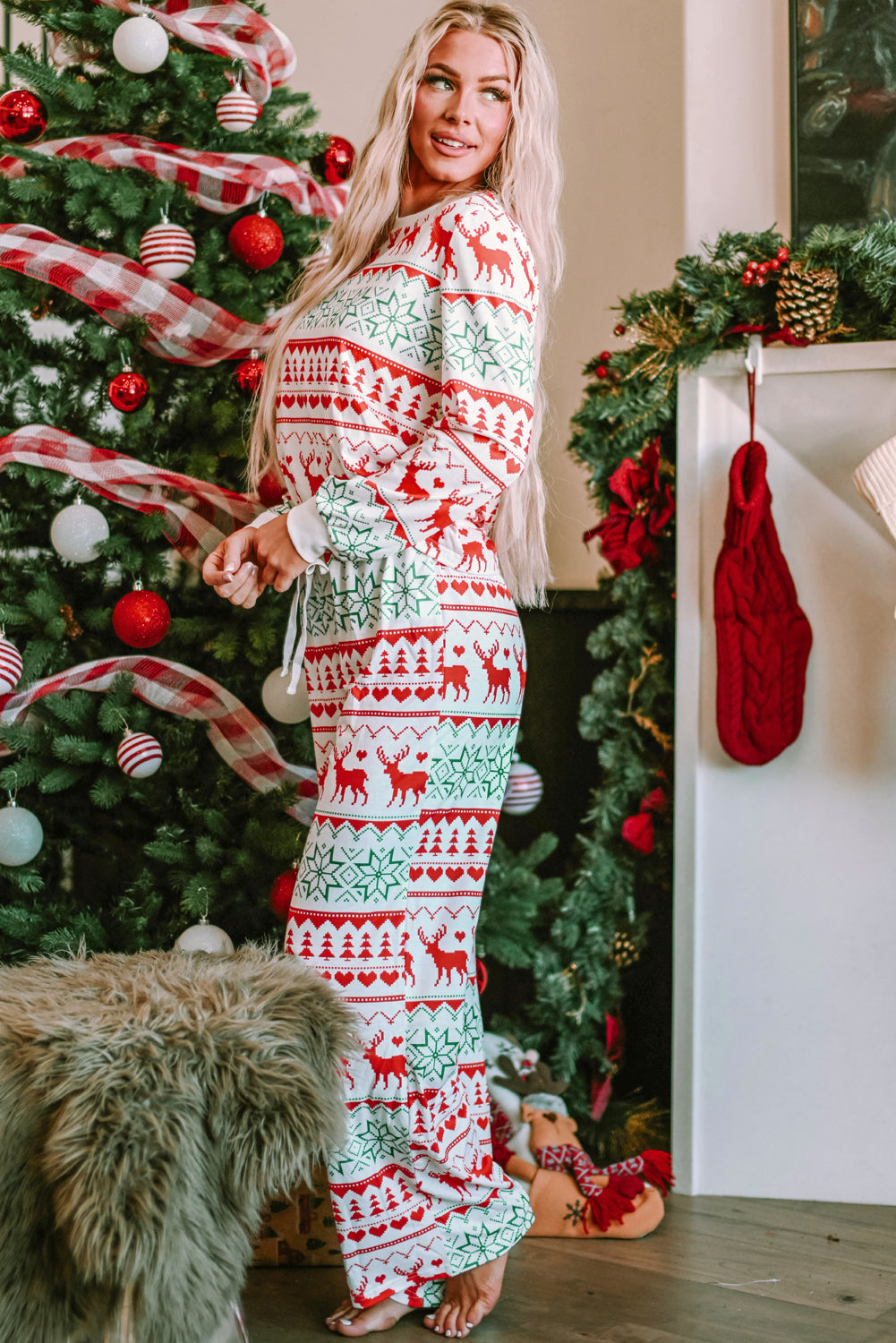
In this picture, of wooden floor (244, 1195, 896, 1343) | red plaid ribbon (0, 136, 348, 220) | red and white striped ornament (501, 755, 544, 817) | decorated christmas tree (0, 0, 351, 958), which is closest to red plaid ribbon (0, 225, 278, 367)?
decorated christmas tree (0, 0, 351, 958)

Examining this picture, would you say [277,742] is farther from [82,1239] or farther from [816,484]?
[82,1239]

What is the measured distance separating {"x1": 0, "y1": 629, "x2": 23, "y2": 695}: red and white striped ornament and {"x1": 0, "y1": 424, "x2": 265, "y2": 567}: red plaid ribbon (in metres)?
0.28

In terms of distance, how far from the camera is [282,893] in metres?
1.90

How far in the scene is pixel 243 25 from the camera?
1.99 metres

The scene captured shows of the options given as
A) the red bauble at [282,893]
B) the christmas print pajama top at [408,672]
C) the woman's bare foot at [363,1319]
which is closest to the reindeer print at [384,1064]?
the christmas print pajama top at [408,672]

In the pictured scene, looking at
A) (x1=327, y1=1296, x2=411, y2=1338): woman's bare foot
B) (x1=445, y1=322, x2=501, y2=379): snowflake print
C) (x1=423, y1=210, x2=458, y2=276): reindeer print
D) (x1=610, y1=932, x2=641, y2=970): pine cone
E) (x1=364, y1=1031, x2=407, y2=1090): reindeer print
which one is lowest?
(x1=327, y1=1296, x2=411, y2=1338): woman's bare foot

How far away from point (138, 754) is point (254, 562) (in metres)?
0.49

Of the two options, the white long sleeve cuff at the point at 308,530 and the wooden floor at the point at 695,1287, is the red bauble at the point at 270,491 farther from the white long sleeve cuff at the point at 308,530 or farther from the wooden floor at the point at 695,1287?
the wooden floor at the point at 695,1287

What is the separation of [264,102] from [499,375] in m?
0.88

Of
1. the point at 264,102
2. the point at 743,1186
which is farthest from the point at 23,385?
the point at 743,1186

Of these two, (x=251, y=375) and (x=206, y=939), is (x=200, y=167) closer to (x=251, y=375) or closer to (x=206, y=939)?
(x=251, y=375)

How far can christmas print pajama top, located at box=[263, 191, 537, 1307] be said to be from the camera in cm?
149

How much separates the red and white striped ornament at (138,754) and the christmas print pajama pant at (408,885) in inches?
14.8

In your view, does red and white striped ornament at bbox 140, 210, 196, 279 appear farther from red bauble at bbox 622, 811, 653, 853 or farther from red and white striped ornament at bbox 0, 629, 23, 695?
red bauble at bbox 622, 811, 653, 853
